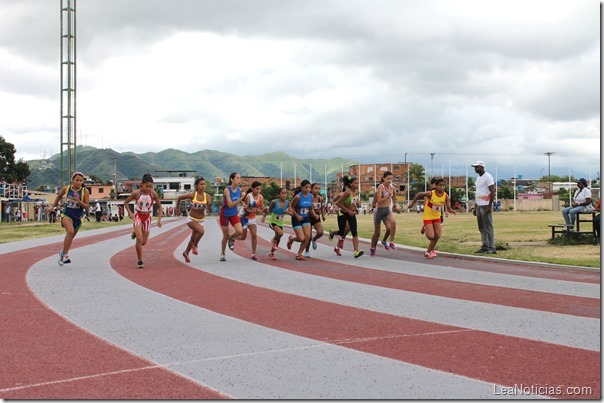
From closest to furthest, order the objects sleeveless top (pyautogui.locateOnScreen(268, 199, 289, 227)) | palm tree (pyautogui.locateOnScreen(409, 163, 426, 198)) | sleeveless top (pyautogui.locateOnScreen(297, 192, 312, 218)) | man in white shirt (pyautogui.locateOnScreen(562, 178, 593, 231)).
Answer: sleeveless top (pyautogui.locateOnScreen(297, 192, 312, 218))
sleeveless top (pyautogui.locateOnScreen(268, 199, 289, 227))
man in white shirt (pyautogui.locateOnScreen(562, 178, 593, 231))
palm tree (pyautogui.locateOnScreen(409, 163, 426, 198))

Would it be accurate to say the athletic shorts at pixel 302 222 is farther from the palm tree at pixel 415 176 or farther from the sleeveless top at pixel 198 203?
the palm tree at pixel 415 176

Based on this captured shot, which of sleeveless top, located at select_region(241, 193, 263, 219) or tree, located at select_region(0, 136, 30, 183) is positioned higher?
tree, located at select_region(0, 136, 30, 183)

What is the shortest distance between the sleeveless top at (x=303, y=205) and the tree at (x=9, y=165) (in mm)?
77134

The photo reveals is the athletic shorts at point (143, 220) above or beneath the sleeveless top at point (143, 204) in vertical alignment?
beneath

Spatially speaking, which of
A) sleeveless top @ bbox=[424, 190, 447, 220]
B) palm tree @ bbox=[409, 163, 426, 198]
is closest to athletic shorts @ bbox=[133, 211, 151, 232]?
sleeveless top @ bbox=[424, 190, 447, 220]

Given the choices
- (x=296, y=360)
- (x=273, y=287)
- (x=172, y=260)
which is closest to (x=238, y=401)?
(x=296, y=360)

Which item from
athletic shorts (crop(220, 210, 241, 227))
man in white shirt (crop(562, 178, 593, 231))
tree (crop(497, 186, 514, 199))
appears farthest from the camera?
tree (crop(497, 186, 514, 199))

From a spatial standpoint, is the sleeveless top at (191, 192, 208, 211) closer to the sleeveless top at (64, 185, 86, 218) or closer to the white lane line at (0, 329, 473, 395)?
the sleeveless top at (64, 185, 86, 218)

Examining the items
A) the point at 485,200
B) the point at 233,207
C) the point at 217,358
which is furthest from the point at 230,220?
the point at 217,358

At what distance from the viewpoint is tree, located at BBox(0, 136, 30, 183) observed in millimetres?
82250

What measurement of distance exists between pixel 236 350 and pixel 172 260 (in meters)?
9.27

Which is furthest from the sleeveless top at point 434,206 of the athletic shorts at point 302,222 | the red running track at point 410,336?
the red running track at point 410,336

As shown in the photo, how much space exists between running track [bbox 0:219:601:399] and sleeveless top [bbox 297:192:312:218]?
9.56 ft

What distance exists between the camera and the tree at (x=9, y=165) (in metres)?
82.2
